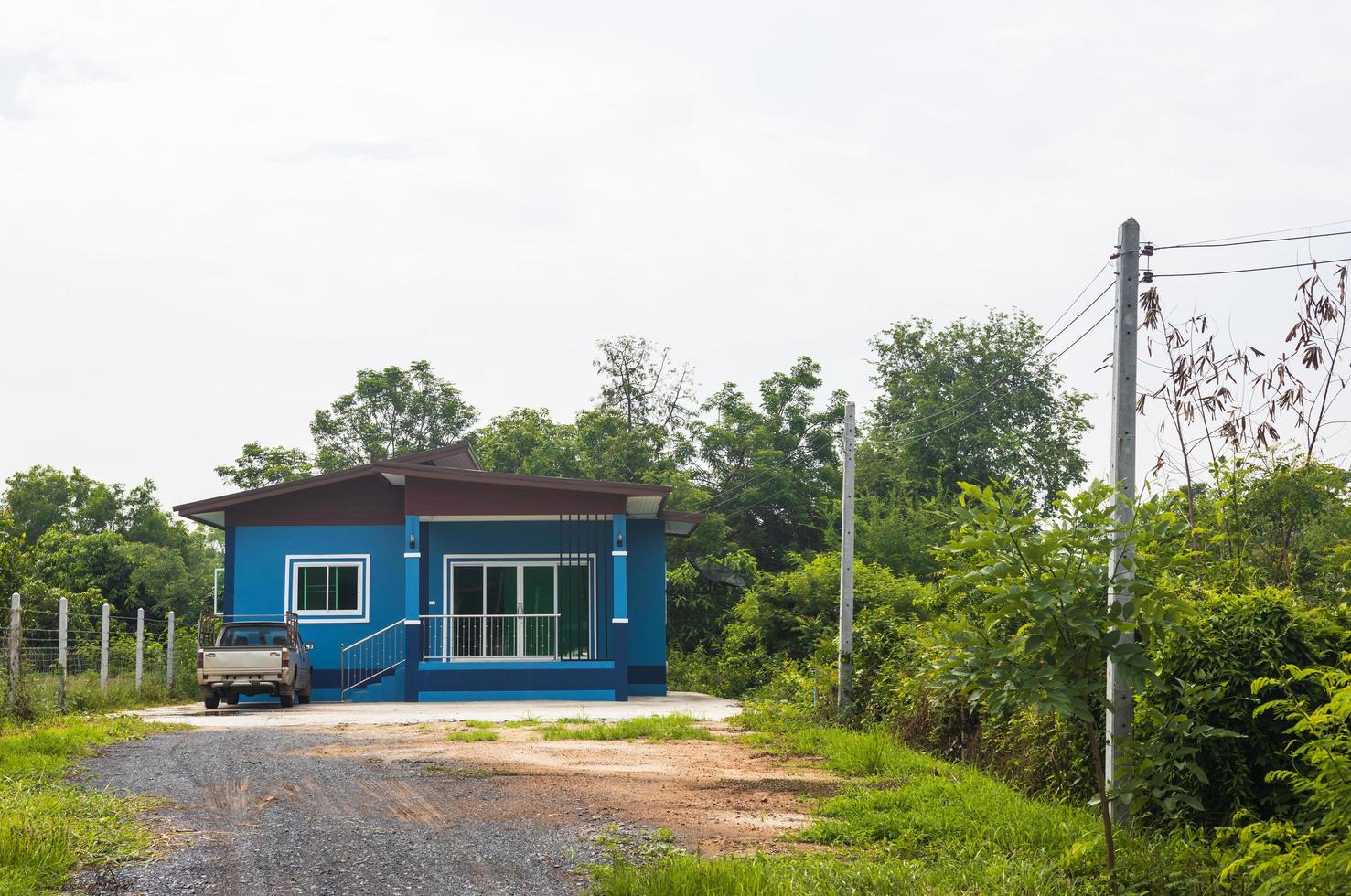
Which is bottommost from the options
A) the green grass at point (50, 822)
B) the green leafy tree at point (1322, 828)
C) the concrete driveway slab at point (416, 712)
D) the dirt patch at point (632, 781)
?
the concrete driveway slab at point (416, 712)

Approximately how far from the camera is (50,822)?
7.80 meters

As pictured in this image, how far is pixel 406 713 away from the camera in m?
18.8

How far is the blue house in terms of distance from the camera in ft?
71.8

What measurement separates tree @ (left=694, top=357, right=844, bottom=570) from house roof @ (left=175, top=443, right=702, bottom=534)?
542 inches

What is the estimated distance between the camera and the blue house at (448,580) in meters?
21.9

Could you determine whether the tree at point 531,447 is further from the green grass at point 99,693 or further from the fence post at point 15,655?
the fence post at point 15,655

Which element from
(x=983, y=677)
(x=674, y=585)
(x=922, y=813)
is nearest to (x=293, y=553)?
(x=674, y=585)

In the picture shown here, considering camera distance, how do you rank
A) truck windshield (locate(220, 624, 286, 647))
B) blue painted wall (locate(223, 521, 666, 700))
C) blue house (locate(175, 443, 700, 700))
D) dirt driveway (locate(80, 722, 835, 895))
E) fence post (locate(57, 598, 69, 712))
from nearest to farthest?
dirt driveway (locate(80, 722, 835, 895)) → fence post (locate(57, 598, 69, 712)) → truck windshield (locate(220, 624, 286, 647)) → blue house (locate(175, 443, 700, 700)) → blue painted wall (locate(223, 521, 666, 700))

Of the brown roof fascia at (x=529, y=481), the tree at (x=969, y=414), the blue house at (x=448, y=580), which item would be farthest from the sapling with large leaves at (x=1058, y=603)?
the tree at (x=969, y=414)

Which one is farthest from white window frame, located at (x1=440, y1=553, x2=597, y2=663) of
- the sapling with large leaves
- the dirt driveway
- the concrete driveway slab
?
the sapling with large leaves

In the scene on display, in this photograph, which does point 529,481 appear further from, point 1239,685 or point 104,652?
point 1239,685

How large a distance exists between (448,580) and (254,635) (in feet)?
14.3

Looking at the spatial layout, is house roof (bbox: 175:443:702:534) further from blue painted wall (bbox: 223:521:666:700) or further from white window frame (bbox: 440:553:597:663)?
white window frame (bbox: 440:553:597:663)

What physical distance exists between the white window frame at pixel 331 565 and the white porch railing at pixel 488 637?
1592 millimetres
